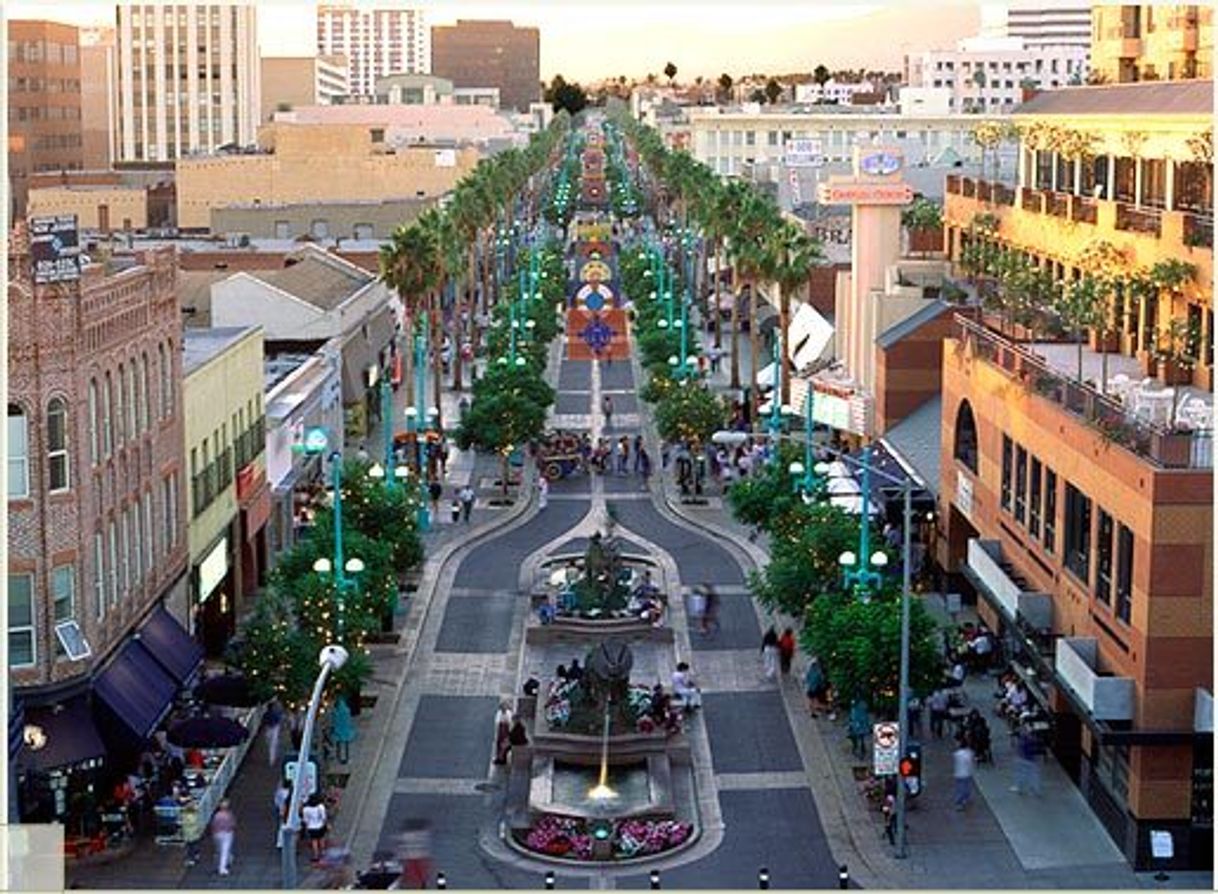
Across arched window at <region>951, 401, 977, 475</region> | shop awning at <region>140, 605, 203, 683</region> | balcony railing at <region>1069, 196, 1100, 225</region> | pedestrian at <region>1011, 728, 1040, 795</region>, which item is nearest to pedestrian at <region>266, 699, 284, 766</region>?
shop awning at <region>140, 605, 203, 683</region>

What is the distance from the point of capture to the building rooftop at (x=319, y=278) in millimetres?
90188

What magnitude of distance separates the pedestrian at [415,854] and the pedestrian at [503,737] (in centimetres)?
404

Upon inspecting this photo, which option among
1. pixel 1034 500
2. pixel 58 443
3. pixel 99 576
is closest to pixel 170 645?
pixel 99 576

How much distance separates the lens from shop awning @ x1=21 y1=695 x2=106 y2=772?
37781 millimetres

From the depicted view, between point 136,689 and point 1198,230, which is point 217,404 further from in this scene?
point 1198,230

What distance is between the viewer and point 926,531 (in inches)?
2418

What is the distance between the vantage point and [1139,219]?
60156mm

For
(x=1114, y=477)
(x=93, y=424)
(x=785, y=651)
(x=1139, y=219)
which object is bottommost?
(x=785, y=651)

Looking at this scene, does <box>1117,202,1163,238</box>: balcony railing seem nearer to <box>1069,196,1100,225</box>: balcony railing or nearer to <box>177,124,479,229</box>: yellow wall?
<box>1069,196,1100,225</box>: balcony railing

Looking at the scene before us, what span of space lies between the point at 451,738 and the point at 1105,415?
14800mm

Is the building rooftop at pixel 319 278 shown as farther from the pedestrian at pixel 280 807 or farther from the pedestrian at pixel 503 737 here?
the pedestrian at pixel 280 807

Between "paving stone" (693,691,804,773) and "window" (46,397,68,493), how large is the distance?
44.8ft

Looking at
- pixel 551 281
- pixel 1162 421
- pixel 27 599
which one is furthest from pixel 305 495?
pixel 551 281

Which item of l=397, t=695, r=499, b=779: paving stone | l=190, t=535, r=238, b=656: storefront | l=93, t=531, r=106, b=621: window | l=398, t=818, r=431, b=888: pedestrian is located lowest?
l=397, t=695, r=499, b=779: paving stone
